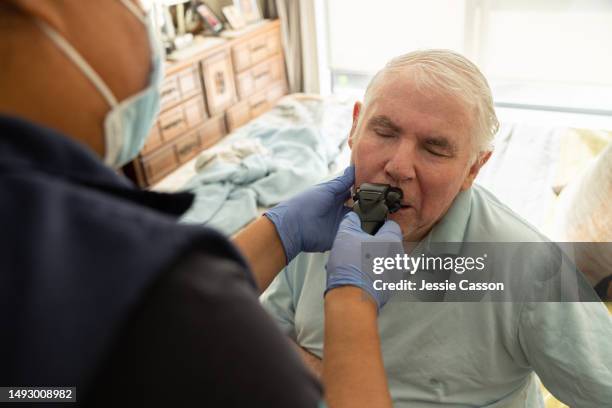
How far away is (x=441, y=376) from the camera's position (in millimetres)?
1082

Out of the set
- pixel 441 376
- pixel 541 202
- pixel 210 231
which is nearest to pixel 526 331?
pixel 441 376

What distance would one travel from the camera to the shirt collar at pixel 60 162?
1.20 feet

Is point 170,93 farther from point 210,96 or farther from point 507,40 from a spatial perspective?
point 507,40

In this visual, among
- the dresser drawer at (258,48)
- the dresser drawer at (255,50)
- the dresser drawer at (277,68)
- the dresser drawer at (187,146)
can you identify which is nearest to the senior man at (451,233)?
the dresser drawer at (187,146)

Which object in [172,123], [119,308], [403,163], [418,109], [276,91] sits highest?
[119,308]

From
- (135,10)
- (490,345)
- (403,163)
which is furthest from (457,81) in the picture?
(135,10)

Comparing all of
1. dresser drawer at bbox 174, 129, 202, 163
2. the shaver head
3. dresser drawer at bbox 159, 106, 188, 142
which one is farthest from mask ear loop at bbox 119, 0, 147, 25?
dresser drawer at bbox 174, 129, 202, 163

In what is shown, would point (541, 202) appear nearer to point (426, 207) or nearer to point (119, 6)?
point (426, 207)

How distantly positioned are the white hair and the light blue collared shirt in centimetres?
17

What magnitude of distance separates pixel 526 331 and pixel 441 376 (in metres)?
0.21

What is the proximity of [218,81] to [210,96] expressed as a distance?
0.14 m

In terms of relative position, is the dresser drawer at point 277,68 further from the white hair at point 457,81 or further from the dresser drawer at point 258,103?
the white hair at point 457,81

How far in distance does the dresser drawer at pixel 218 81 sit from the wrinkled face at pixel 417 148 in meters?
2.50

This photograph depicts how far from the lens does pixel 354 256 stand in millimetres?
960
